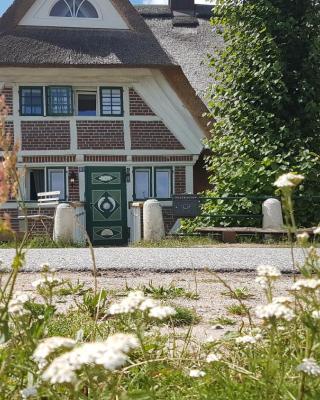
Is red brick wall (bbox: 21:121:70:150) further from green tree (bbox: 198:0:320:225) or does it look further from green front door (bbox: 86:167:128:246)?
green tree (bbox: 198:0:320:225)

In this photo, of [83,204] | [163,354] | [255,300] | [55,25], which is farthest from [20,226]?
[163,354]

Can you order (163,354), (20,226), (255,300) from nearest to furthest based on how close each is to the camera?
(163,354), (255,300), (20,226)

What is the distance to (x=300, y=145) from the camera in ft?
38.0

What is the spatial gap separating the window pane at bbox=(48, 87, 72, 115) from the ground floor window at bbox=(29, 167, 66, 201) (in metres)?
1.49

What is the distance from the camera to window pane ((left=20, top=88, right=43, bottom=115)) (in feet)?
47.0

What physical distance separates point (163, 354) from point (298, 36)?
10.9m

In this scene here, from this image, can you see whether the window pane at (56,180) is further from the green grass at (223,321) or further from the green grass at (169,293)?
the green grass at (223,321)

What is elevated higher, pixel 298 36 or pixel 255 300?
pixel 298 36

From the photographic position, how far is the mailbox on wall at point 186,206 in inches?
475

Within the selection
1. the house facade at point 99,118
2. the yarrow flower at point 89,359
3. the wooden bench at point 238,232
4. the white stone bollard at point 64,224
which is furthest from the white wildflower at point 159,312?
the house facade at point 99,118

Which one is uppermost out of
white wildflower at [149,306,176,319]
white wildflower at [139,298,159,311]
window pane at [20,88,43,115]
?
window pane at [20,88,43,115]

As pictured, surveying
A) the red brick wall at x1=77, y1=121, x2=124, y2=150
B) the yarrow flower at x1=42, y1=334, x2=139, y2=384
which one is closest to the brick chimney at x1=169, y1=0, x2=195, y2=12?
the red brick wall at x1=77, y1=121, x2=124, y2=150

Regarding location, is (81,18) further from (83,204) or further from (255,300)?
(255,300)

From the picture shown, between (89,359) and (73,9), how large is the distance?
15.3 metres
